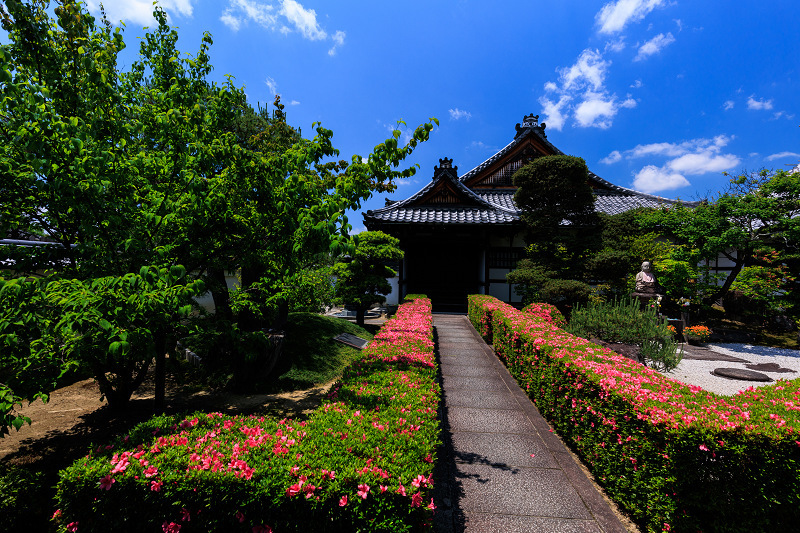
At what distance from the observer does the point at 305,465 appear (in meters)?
2.32

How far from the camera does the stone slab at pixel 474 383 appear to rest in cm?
647

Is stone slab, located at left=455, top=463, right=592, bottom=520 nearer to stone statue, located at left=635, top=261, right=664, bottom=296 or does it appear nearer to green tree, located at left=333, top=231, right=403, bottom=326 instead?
green tree, located at left=333, top=231, right=403, bottom=326

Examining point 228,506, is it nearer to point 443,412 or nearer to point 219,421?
point 219,421

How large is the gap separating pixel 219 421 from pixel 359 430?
4.63 feet

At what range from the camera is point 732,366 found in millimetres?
9289

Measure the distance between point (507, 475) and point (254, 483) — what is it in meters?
2.83

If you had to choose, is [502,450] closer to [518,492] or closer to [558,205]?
[518,492]

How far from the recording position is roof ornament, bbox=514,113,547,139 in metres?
19.7

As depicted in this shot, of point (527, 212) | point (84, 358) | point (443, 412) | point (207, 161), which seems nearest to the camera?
point (84, 358)

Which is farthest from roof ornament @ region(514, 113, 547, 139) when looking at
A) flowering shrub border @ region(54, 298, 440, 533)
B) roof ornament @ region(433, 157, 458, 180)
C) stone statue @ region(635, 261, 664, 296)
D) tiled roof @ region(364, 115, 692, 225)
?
flowering shrub border @ region(54, 298, 440, 533)

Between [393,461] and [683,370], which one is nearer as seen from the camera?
[393,461]

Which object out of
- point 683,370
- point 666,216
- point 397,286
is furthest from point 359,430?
point 666,216

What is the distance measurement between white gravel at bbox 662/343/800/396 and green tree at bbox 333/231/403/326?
8264 millimetres

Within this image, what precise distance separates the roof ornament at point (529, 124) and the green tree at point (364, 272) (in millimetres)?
13295
